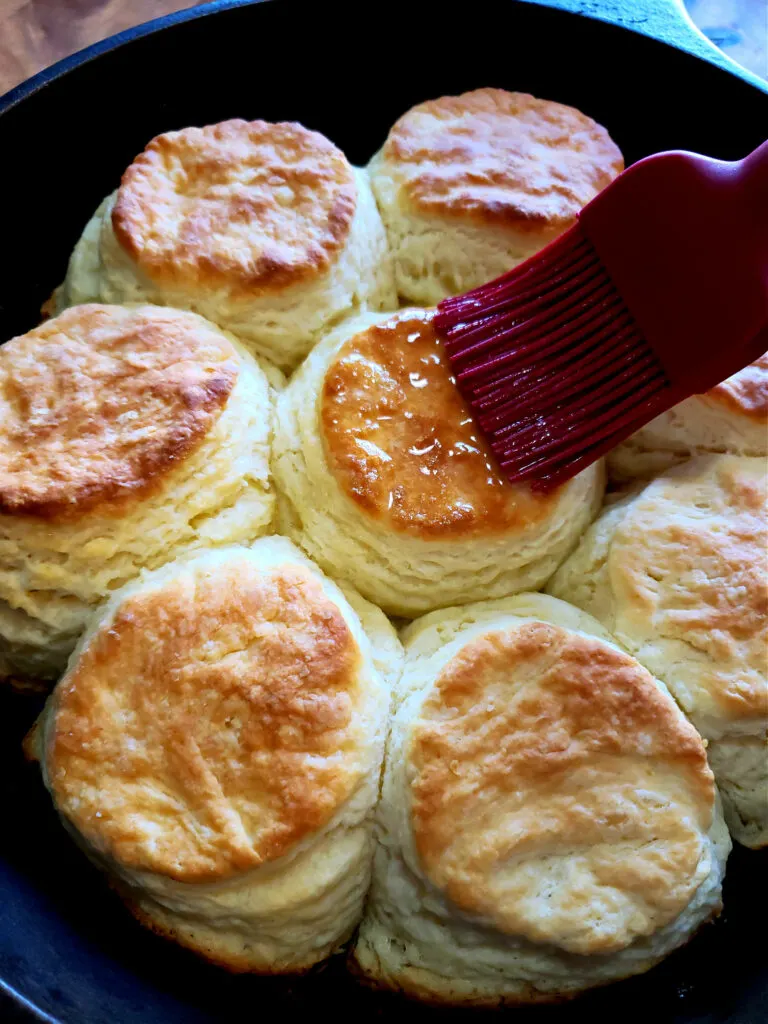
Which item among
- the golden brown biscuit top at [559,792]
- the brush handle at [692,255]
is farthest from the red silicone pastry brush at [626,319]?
the golden brown biscuit top at [559,792]

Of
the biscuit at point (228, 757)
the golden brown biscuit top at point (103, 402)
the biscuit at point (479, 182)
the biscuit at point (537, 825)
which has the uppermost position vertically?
the golden brown biscuit top at point (103, 402)

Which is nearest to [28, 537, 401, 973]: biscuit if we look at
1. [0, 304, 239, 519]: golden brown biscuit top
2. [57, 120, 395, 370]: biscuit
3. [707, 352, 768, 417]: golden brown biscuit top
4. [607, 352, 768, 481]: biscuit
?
[0, 304, 239, 519]: golden brown biscuit top

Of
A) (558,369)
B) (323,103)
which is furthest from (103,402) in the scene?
(323,103)

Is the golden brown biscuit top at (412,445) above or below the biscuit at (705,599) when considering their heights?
above

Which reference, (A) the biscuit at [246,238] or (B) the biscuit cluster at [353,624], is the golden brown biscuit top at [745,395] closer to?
(B) the biscuit cluster at [353,624]

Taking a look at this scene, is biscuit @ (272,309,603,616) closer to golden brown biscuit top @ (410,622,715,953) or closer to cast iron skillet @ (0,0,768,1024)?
golden brown biscuit top @ (410,622,715,953)

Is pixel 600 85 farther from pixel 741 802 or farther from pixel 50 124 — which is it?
pixel 741 802

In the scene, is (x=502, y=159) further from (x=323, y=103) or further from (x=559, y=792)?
(x=559, y=792)
